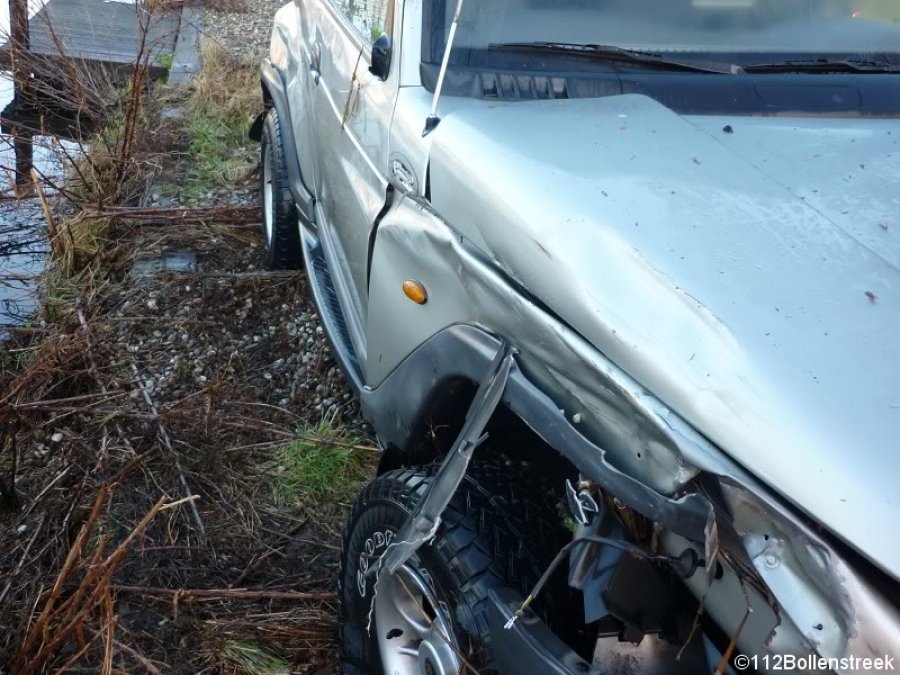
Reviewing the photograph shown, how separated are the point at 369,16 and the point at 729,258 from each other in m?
1.66

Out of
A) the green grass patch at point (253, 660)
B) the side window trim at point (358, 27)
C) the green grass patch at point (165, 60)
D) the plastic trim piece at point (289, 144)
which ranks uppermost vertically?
the side window trim at point (358, 27)

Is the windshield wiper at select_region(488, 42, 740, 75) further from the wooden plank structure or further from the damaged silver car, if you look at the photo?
the wooden plank structure

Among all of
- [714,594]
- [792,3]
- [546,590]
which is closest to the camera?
[714,594]

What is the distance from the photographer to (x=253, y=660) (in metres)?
2.55

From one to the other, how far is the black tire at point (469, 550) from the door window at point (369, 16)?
1.24 metres

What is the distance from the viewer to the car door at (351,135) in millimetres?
2619

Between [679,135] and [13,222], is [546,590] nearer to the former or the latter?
[679,135]

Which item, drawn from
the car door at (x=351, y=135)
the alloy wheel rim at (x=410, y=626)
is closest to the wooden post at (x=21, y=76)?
the car door at (x=351, y=135)

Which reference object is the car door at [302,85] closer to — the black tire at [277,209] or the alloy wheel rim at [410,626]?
the black tire at [277,209]

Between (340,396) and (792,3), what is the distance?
2.12 meters

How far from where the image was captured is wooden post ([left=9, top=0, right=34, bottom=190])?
5.73 metres

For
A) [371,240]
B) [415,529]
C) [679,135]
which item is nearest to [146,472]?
[371,240]

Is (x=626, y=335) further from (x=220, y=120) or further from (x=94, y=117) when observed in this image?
(x=94, y=117)

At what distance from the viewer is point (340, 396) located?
148 inches
